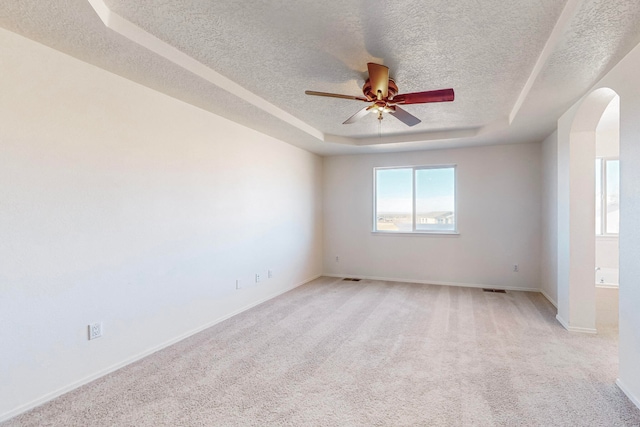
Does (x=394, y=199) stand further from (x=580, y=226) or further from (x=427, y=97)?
(x=427, y=97)

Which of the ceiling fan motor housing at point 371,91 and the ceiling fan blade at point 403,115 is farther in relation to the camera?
the ceiling fan blade at point 403,115

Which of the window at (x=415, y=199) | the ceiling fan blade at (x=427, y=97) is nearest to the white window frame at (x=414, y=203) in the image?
the window at (x=415, y=199)

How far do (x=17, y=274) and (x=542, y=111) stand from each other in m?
4.66

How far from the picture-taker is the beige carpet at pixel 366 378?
1.94 meters

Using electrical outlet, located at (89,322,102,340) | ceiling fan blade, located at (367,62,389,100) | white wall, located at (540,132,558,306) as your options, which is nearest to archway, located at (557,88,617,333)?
white wall, located at (540,132,558,306)

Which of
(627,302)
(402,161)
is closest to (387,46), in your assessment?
(627,302)

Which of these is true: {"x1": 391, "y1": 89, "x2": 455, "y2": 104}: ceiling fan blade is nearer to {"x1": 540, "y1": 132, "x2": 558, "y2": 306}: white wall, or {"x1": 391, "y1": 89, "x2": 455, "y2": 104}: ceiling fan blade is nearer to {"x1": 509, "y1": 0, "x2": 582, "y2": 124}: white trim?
{"x1": 509, "y1": 0, "x2": 582, "y2": 124}: white trim

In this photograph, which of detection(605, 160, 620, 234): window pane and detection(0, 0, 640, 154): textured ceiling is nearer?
detection(0, 0, 640, 154): textured ceiling

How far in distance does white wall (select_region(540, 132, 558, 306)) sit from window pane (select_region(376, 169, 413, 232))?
1.96 metres

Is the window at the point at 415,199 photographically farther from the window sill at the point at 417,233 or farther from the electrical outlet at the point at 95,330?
the electrical outlet at the point at 95,330

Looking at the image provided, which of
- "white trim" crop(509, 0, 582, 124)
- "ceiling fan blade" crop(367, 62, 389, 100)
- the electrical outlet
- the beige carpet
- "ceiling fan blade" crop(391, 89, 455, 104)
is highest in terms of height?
"white trim" crop(509, 0, 582, 124)

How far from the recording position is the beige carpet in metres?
1.94

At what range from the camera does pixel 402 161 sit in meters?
5.67

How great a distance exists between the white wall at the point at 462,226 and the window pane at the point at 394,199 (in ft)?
0.62
